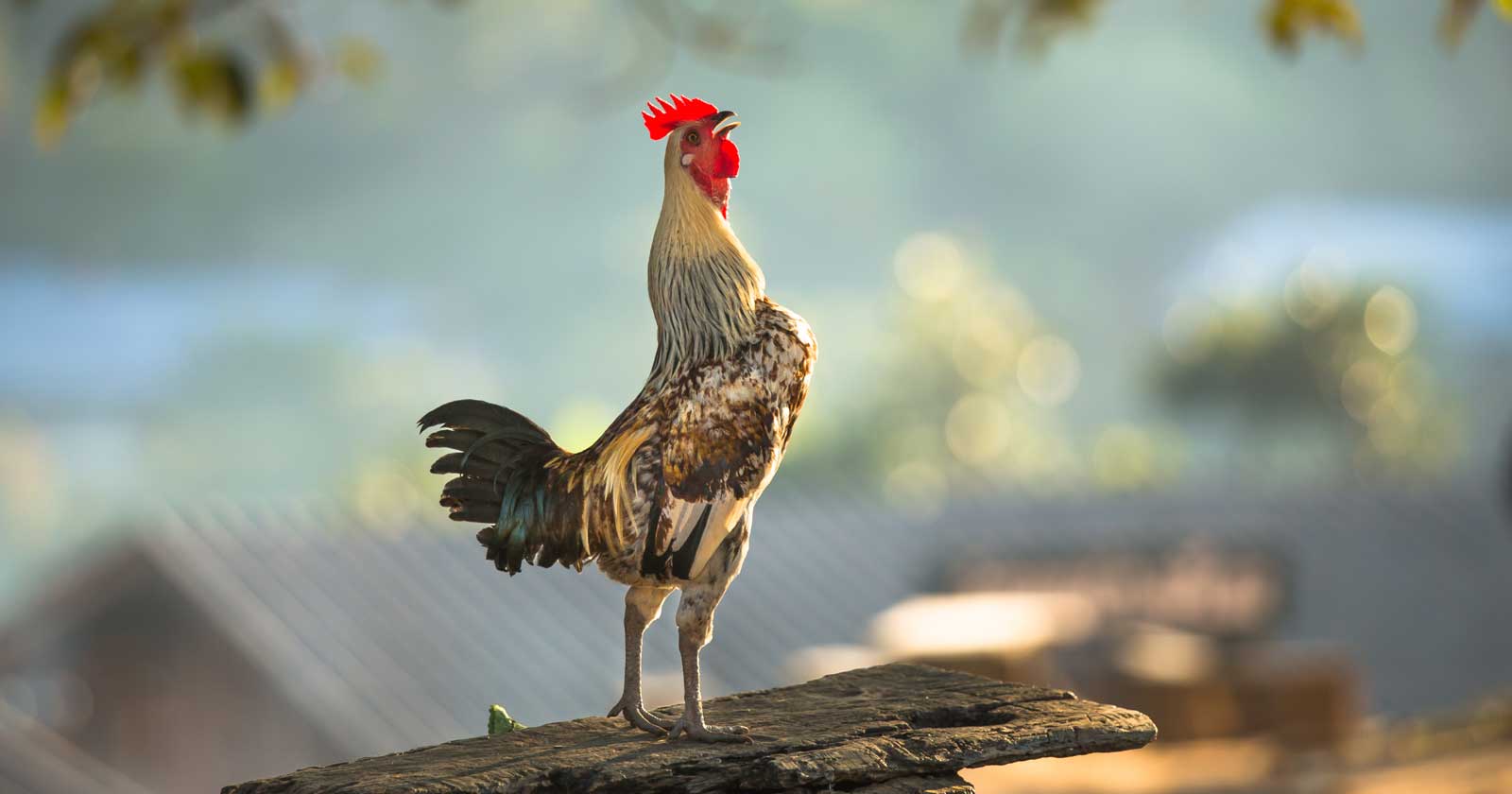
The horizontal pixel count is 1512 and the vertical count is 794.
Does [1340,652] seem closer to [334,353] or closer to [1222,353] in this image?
[1222,353]

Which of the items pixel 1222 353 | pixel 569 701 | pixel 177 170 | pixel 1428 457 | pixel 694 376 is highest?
pixel 177 170

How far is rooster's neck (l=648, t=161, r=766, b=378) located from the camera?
1.79 meters

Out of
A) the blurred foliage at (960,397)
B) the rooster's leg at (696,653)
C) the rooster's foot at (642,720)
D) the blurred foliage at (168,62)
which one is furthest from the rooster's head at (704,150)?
the blurred foliage at (960,397)

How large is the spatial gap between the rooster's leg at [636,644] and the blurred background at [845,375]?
129 inches

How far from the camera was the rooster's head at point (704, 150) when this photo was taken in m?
1.82

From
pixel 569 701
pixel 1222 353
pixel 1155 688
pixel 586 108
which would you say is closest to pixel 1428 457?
pixel 1222 353

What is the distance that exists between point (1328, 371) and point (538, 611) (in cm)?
1968

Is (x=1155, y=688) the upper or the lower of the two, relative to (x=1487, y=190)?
lower

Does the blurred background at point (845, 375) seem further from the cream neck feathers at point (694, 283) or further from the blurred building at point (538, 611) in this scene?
the cream neck feathers at point (694, 283)

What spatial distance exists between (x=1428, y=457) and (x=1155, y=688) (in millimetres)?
18308

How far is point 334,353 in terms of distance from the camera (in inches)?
1043

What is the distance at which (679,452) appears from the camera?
1.72 metres

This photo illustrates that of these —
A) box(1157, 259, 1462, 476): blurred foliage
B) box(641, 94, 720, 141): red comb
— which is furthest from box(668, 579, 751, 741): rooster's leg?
box(1157, 259, 1462, 476): blurred foliage

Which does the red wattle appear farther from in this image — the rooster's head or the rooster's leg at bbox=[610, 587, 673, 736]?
the rooster's leg at bbox=[610, 587, 673, 736]
